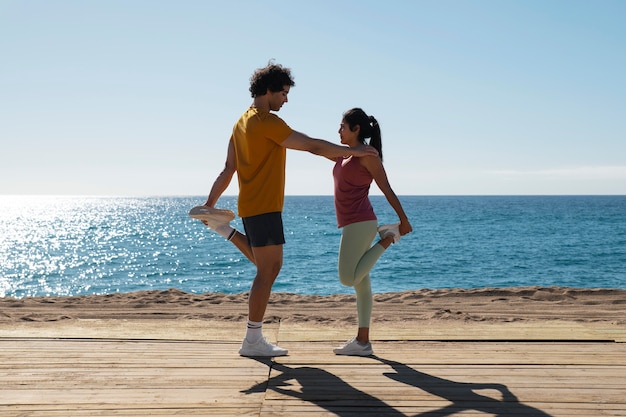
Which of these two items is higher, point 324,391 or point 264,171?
point 264,171

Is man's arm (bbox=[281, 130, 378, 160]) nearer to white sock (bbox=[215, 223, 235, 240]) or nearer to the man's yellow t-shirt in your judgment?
the man's yellow t-shirt

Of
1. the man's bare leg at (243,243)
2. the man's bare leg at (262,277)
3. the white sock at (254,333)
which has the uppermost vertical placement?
the man's bare leg at (243,243)

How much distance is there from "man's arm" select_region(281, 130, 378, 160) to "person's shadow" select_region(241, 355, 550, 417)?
4.19 ft

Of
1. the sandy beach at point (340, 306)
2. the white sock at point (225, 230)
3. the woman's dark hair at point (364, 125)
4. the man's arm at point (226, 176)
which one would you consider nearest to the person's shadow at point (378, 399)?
the white sock at point (225, 230)

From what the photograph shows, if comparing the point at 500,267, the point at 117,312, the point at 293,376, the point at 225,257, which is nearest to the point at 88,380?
the point at 293,376

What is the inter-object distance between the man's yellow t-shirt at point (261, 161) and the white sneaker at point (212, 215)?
186 millimetres

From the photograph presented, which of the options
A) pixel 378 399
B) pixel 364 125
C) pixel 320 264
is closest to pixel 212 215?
pixel 364 125

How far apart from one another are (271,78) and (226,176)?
732 mm

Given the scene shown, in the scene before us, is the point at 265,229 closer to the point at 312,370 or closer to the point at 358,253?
the point at 358,253

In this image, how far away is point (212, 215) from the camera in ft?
13.1

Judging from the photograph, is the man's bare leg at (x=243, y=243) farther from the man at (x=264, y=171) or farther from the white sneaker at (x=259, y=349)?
the white sneaker at (x=259, y=349)

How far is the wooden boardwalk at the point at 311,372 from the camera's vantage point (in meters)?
2.84

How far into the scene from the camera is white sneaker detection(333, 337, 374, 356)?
151 inches

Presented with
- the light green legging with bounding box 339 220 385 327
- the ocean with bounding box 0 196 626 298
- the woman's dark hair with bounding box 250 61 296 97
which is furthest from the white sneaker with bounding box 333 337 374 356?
the ocean with bounding box 0 196 626 298
